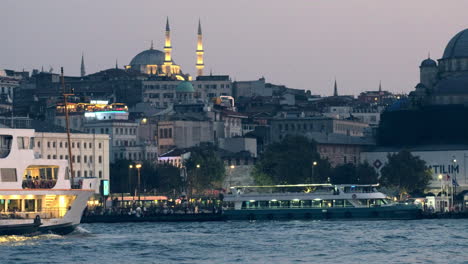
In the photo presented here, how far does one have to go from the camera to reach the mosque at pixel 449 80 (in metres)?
155

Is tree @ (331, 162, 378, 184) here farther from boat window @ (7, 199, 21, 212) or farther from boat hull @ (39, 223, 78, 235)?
boat window @ (7, 199, 21, 212)

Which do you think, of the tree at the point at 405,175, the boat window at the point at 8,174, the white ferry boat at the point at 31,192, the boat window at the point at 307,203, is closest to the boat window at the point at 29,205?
the white ferry boat at the point at 31,192

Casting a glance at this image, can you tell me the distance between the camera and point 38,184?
63.6 metres

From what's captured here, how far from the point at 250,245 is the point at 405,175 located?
61.3 metres

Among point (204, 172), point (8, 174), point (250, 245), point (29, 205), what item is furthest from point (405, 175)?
point (8, 174)

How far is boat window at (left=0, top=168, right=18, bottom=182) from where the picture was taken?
62062 millimetres

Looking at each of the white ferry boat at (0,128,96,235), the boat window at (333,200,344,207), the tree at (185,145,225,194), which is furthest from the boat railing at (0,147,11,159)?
the tree at (185,145,225,194)

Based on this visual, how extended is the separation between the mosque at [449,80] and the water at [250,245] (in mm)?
72801

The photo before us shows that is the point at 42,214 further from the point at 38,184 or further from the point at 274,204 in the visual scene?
the point at 274,204

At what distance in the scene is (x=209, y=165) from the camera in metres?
136

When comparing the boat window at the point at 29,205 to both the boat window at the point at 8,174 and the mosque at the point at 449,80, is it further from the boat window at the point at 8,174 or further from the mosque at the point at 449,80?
the mosque at the point at 449,80

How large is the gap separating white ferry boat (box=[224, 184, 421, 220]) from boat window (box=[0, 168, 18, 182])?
3402 cm

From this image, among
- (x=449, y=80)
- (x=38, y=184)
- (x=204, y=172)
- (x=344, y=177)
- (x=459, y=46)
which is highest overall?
(x=459, y=46)

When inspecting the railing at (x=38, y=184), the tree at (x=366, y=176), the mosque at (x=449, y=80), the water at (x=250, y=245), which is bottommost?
the water at (x=250, y=245)
